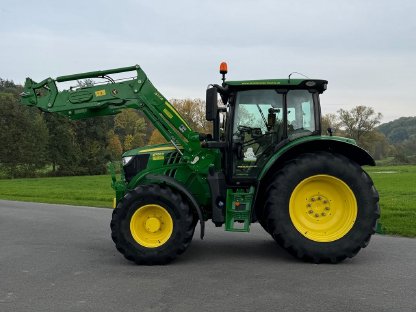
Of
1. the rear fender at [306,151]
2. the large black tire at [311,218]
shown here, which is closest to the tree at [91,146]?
the rear fender at [306,151]

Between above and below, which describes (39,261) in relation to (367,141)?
below

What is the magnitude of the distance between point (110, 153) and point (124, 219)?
182 ft

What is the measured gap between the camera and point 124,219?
6.42 metres

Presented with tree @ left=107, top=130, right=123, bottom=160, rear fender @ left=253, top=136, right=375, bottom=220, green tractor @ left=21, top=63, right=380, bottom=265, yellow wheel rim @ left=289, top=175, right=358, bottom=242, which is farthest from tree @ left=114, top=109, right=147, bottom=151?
yellow wheel rim @ left=289, top=175, right=358, bottom=242

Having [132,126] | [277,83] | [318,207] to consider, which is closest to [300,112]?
[277,83]

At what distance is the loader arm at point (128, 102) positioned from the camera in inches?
280

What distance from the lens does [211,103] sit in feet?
20.4

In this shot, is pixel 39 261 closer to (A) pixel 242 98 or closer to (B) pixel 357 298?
(A) pixel 242 98

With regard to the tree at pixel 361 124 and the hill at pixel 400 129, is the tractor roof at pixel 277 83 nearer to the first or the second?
the tree at pixel 361 124

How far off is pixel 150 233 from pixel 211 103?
2.09 m

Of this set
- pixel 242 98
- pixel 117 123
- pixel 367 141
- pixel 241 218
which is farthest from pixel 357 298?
pixel 367 141

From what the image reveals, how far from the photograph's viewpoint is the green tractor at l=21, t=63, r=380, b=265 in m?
6.39

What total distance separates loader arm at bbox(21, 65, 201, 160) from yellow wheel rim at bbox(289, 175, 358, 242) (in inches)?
69.8

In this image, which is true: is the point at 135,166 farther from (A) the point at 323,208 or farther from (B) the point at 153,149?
(A) the point at 323,208
